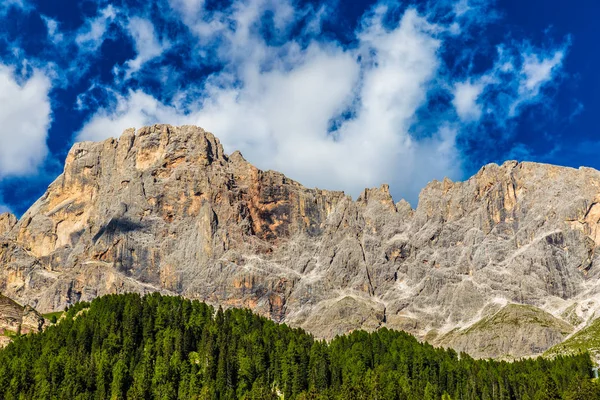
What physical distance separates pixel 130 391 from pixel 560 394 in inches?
3930

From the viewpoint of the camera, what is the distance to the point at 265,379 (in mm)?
192250

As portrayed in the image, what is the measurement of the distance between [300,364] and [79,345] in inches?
2248

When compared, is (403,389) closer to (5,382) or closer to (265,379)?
(265,379)

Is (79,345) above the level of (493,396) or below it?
above

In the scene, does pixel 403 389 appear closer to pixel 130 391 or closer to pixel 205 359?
pixel 205 359

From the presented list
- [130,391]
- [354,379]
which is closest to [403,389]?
[354,379]

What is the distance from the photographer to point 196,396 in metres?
177

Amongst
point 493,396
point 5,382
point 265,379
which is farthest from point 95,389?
point 493,396

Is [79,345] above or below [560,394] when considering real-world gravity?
above

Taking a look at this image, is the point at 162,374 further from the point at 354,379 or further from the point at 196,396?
the point at 354,379

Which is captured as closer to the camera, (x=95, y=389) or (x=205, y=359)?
(x=95, y=389)

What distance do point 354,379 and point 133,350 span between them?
189ft

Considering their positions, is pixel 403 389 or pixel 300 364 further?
pixel 300 364

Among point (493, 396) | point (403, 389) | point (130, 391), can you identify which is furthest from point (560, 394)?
point (130, 391)
